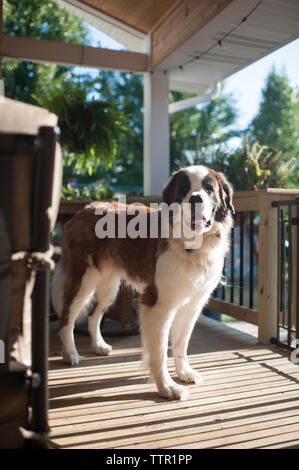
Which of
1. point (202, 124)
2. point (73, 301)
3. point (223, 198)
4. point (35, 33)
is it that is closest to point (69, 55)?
point (73, 301)

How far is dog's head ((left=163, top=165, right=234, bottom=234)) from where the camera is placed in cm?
193

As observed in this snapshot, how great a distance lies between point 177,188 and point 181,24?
2.82 metres

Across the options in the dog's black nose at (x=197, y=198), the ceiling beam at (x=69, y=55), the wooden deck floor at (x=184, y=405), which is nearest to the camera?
the wooden deck floor at (x=184, y=405)

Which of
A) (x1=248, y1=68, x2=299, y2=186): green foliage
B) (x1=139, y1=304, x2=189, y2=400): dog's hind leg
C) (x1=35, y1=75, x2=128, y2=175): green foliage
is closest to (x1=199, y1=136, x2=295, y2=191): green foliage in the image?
(x1=35, y1=75, x2=128, y2=175): green foliage

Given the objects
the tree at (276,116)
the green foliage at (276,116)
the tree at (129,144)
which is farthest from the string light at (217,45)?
the tree at (276,116)

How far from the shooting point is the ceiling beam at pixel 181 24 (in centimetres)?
348

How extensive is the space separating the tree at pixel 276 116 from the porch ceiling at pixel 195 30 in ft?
55.1

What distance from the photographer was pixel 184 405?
1929 millimetres

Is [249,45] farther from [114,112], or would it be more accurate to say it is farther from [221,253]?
[221,253]

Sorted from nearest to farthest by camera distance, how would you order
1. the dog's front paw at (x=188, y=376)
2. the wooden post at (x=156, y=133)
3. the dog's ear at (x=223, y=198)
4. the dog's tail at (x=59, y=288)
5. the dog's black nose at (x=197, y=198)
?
the dog's black nose at (x=197, y=198) → the dog's ear at (x=223, y=198) → the dog's front paw at (x=188, y=376) → the dog's tail at (x=59, y=288) → the wooden post at (x=156, y=133)

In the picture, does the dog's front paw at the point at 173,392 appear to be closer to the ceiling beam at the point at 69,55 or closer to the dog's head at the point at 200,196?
the dog's head at the point at 200,196

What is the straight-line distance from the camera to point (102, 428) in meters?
1.67

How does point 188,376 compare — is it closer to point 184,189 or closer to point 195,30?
point 184,189
